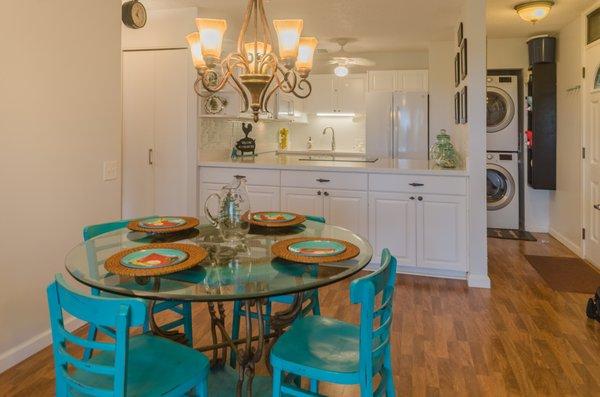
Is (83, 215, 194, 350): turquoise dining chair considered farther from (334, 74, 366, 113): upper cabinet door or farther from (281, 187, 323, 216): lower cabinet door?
(334, 74, 366, 113): upper cabinet door

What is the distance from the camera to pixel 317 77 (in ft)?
23.6

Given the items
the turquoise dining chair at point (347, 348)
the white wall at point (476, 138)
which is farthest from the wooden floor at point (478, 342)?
the turquoise dining chair at point (347, 348)

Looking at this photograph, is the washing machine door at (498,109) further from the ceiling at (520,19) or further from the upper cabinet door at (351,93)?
the upper cabinet door at (351,93)

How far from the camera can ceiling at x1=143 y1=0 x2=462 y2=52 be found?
13.2ft

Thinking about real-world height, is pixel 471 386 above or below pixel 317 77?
below

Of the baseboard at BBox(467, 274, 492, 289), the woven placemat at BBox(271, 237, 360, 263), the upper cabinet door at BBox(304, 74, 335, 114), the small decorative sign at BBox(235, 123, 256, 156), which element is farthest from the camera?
the upper cabinet door at BBox(304, 74, 335, 114)

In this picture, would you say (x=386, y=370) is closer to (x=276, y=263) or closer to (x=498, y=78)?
(x=276, y=263)

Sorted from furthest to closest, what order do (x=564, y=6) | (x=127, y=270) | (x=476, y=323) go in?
(x=564, y=6), (x=476, y=323), (x=127, y=270)

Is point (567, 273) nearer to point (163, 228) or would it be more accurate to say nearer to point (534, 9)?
point (534, 9)

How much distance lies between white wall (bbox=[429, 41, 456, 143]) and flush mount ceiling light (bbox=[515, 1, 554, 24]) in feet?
4.59

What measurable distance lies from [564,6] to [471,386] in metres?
4.02

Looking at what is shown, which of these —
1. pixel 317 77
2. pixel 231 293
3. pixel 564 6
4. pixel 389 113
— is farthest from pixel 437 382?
pixel 317 77

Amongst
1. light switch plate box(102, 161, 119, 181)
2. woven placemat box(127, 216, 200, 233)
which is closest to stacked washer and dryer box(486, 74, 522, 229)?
light switch plate box(102, 161, 119, 181)

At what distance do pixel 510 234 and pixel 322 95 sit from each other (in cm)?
354
